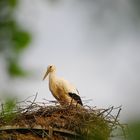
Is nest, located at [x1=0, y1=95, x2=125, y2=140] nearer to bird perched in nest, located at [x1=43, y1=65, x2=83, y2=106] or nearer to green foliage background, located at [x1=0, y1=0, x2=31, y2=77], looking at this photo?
bird perched in nest, located at [x1=43, y1=65, x2=83, y2=106]

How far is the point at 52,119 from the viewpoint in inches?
289

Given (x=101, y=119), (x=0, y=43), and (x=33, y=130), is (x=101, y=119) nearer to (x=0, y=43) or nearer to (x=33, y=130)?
(x=33, y=130)

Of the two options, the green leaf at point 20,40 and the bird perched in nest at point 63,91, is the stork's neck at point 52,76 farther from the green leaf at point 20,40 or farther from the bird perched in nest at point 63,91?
the green leaf at point 20,40

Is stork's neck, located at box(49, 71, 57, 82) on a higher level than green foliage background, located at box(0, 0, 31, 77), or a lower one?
higher

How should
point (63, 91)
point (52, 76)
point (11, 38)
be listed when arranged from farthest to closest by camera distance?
point (52, 76) < point (63, 91) < point (11, 38)

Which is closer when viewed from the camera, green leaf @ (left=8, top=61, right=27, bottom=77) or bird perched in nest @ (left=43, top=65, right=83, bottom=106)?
green leaf @ (left=8, top=61, right=27, bottom=77)

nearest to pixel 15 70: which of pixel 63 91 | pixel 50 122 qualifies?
pixel 50 122

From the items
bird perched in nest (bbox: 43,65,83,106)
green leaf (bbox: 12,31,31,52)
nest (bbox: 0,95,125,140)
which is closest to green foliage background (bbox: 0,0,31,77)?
green leaf (bbox: 12,31,31,52)

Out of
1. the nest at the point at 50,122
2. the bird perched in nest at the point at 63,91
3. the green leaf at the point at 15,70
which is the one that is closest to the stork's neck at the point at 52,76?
the bird perched in nest at the point at 63,91

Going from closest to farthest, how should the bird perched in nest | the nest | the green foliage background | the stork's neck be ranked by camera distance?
the green foliage background, the nest, the bird perched in nest, the stork's neck

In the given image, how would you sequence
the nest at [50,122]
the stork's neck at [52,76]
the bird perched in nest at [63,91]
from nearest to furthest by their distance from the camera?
the nest at [50,122] < the bird perched in nest at [63,91] < the stork's neck at [52,76]

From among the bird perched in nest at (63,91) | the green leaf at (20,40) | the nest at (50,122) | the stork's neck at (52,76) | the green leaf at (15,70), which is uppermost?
the stork's neck at (52,76)

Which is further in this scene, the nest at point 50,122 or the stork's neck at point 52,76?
the stork's neck at point 52,76

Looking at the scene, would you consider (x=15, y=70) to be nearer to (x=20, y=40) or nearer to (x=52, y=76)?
(x=20, y=40)
